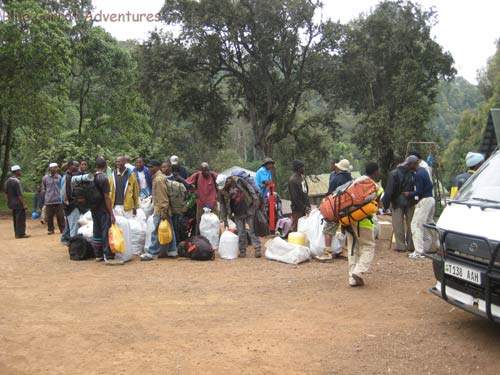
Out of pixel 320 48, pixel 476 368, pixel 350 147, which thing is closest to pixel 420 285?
pixel 476 368

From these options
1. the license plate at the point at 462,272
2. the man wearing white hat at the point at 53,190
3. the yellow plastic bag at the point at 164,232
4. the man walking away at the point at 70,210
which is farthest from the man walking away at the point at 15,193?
the license plate at the point at 462,272

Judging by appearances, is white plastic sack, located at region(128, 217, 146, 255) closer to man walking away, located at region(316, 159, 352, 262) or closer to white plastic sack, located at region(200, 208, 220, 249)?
white plastic sack, located at region(200, 208, 220, 249)

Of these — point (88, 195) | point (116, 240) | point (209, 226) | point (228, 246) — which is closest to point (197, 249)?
point (228, 246)

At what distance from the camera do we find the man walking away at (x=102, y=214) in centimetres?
898

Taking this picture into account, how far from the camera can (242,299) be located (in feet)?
22.0

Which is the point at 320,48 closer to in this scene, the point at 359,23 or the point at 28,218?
the point at 359,23

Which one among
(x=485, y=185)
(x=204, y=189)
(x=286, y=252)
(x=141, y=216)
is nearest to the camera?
(x=485, y=185)

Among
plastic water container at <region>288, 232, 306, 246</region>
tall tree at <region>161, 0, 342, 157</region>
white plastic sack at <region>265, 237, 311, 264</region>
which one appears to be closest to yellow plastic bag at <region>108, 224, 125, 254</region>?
white plastic sack at <region>265, 237, 311, 264</region>

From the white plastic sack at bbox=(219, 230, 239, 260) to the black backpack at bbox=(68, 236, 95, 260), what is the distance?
7.76 feet

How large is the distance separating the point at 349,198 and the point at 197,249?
134 inches

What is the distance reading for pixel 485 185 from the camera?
565cm

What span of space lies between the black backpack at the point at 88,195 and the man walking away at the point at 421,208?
5.32 meters

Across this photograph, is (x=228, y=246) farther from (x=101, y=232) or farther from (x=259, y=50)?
(x=259, y=50)

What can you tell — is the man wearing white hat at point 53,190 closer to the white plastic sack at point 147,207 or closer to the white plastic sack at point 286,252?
the white plastic sack at point 147,207
